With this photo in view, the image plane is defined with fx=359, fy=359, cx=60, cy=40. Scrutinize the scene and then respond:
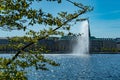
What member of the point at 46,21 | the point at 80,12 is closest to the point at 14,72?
the point at 46,21

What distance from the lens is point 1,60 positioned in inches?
371

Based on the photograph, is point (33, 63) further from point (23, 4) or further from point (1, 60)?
point (23, 4)

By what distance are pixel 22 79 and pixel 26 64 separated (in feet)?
1.69

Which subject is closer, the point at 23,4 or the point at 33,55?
the point at 23,4

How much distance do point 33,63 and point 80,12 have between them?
6.30 feet

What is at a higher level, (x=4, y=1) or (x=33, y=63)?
(x=4, y=1)

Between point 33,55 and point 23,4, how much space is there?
154cm

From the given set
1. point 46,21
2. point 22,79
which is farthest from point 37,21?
point 22,79

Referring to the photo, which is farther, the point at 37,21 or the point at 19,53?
the point at 19,53

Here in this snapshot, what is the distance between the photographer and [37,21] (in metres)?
9.41

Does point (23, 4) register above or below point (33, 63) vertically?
above

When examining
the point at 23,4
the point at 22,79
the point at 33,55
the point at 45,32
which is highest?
the point at 23,4

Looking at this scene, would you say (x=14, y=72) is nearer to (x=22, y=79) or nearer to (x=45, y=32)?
(x=22, y=79)

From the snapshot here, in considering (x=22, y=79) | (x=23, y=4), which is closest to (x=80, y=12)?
(x=23, y=4)
